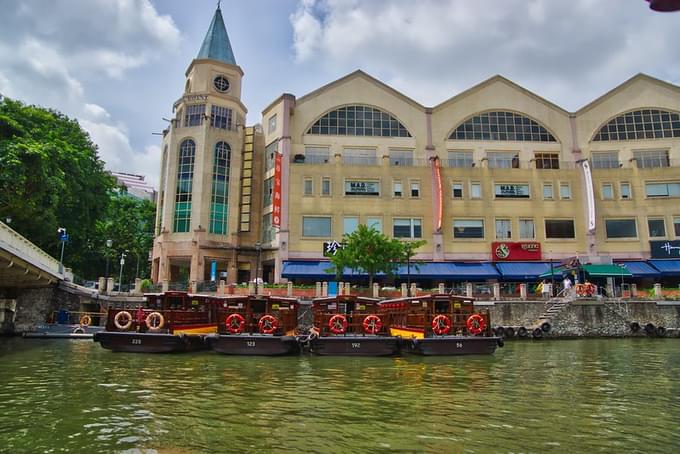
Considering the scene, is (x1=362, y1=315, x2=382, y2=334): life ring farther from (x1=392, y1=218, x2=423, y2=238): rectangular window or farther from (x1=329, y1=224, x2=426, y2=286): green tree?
(x1=392, y1=218, x2=423, y2=238): rectangular window

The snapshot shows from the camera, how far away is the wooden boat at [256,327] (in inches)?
896

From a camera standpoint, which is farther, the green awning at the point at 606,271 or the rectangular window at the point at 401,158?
the rectangular window at the point at 401,158

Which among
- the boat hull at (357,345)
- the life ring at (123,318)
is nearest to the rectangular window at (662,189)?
the boat hull at (357,345)

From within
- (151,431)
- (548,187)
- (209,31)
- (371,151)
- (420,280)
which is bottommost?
(151,431)

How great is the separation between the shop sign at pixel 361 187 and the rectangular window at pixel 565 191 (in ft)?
56.4

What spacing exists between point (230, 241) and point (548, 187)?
98.4ft

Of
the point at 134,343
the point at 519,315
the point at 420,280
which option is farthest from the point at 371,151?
the point at 134,343

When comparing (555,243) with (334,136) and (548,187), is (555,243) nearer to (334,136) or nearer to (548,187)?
(548,187)

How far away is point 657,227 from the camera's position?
4575cm

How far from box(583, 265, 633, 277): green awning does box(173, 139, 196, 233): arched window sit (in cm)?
3457

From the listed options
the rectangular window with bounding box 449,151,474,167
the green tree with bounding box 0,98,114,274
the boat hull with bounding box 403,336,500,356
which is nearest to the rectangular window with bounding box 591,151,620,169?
the rectangular window with bounding box 449,151,474,167

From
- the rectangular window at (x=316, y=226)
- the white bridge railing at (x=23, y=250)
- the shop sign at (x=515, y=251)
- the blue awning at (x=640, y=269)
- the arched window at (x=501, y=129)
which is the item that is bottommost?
the white bridge railing at (x=23, y=250)

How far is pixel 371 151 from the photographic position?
48344 millimetres

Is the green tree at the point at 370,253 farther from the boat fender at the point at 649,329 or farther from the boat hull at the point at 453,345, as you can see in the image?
the boat fender at the point at 649,329
